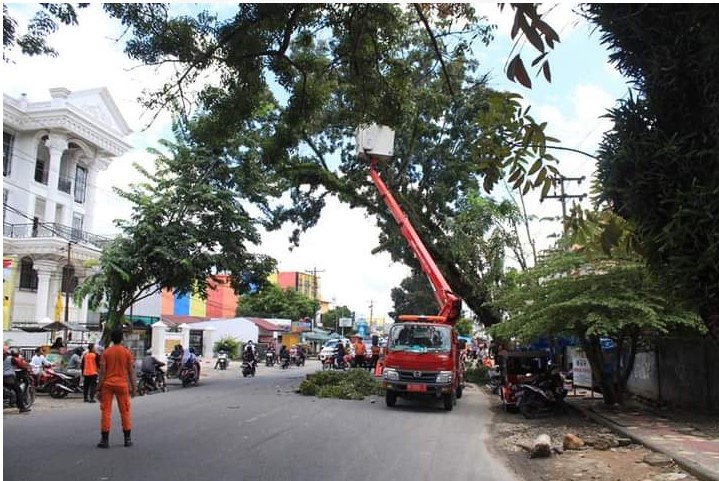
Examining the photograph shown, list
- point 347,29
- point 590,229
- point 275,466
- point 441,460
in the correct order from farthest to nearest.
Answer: point 347,29, point 441,460, point 275,466, point 590,229

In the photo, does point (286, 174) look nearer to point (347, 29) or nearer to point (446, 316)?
point (446, 316)

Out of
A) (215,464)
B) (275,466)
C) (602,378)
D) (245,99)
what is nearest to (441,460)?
(275,466)

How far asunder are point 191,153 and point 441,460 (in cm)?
1671

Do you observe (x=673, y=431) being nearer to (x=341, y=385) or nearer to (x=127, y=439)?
(x=127, y=439)

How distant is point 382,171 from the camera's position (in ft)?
83.8

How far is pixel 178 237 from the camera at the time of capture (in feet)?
70.5

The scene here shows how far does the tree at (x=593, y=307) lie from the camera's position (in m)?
12.3

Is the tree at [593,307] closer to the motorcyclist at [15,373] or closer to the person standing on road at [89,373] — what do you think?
the person standing on road at [89,373]

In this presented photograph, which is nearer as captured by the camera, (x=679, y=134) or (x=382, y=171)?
(x=679, y=134)

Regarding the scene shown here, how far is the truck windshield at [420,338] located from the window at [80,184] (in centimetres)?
2694

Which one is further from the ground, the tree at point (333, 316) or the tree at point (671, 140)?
the tree at point (333, 316)

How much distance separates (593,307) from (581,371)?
9.33m

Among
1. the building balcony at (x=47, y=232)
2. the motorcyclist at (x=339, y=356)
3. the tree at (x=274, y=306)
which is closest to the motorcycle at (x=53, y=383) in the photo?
the building balcony at (x=47, y=232)

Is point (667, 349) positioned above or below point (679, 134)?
below
